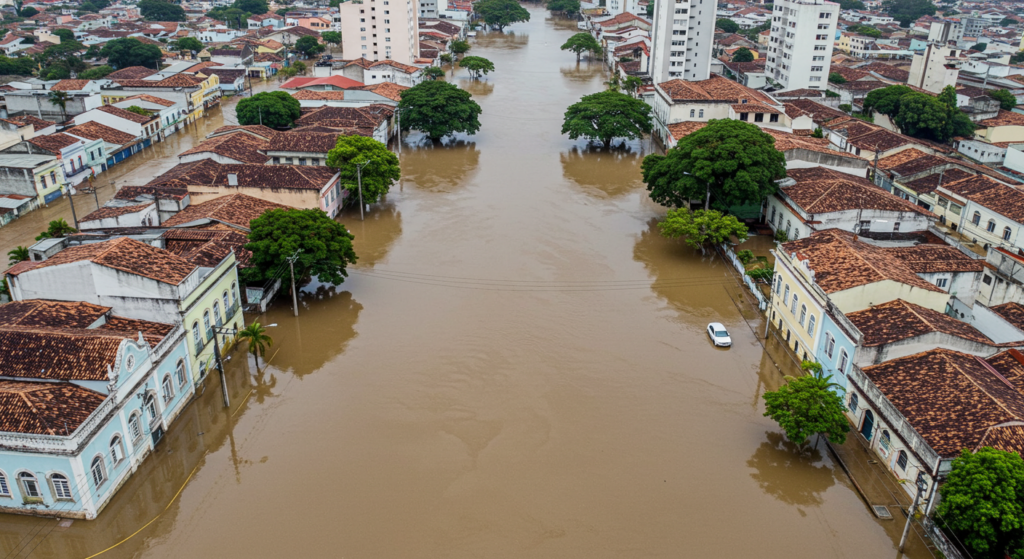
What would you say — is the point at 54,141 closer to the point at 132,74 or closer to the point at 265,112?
the point at 265,112

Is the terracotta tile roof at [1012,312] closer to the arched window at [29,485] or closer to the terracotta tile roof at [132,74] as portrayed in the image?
the arched window at [29,485]

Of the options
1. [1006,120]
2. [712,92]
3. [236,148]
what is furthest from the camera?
[1006,120]

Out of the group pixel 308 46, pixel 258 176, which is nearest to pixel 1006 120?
pixel 258 176

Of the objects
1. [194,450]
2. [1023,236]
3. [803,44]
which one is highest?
[803,44]

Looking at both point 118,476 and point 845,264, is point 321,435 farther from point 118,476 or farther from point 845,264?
point 845,264

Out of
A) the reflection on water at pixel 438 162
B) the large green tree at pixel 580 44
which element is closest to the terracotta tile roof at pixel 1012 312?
the reflection on water at pixel 438 162

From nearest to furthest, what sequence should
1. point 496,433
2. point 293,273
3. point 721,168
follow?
point 496,433
point 293,273
point 721,168

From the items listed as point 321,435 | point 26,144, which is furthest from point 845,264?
point 26,144
